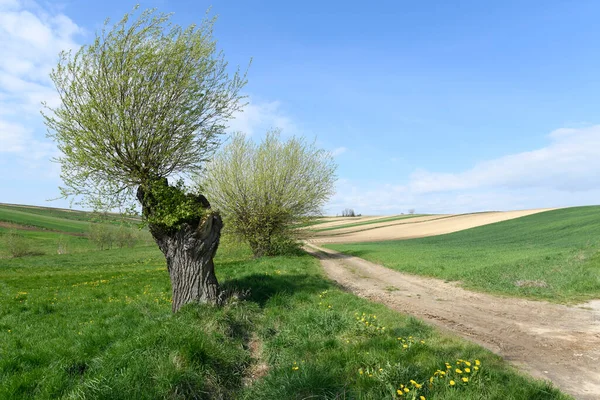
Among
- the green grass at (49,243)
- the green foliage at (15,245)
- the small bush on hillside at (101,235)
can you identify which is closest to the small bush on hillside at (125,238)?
the small bush on hillside at (101,235)

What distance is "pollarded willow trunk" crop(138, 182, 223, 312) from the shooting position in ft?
35.7

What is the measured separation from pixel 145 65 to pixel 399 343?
10131 millimetres

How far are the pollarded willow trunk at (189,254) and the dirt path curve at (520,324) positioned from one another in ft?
22.7

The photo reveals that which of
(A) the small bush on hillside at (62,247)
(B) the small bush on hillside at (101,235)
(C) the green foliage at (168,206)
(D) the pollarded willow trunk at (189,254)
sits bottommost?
(A) the small bush on hillside at (62,247)

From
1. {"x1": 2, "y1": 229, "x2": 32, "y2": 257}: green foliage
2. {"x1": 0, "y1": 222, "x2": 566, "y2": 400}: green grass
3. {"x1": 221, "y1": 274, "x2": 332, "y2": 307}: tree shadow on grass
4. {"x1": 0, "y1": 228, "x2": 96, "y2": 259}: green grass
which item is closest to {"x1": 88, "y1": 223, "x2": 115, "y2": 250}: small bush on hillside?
{"x1": 0, "y1": 228, "x2": 96, "y2": 259}: green grass

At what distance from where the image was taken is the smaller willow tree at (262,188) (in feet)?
94.5

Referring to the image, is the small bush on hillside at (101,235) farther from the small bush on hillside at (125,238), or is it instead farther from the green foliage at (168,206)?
the green foliage at (168,206)

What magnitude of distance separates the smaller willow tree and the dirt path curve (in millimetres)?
13116

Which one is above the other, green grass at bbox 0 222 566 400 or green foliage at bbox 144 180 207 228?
green foliage at bbox 144 180 207 228

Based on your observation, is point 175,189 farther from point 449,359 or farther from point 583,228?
point 583,228

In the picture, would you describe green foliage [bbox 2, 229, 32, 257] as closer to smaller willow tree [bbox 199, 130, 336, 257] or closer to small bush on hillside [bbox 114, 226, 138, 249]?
small bush on hillside [bbox 114, 226, 138, 249]

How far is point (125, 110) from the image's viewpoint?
1027 centimetres

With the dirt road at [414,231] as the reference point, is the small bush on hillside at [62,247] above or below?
below

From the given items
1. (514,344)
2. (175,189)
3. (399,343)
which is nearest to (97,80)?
(175,189)
